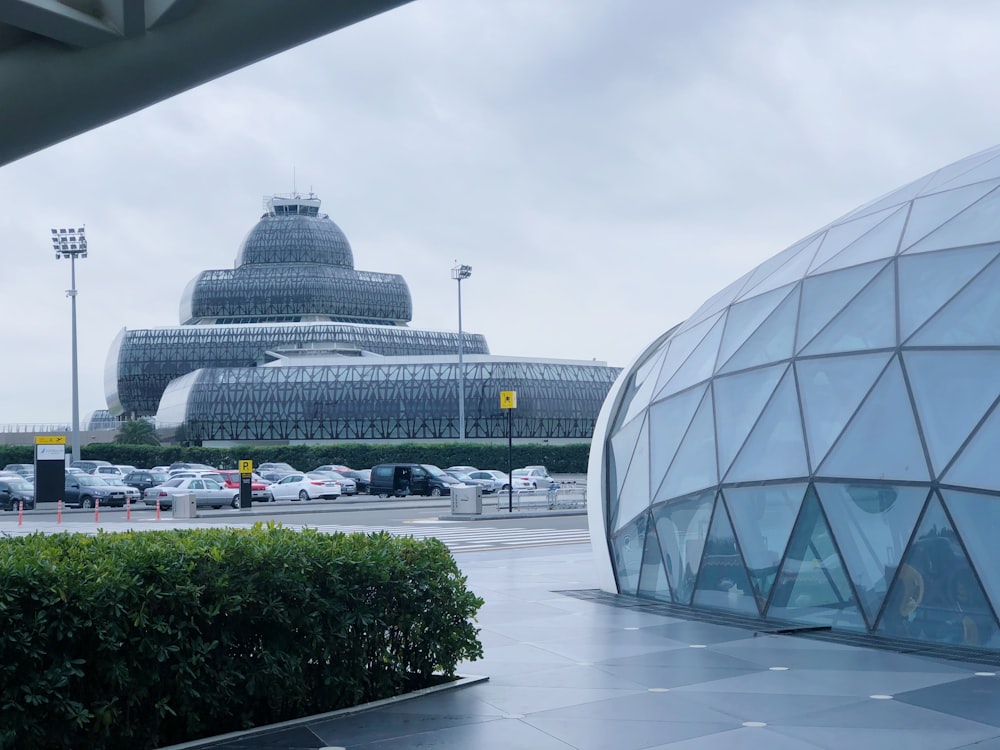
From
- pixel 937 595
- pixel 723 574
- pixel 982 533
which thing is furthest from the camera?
pixel 723 574

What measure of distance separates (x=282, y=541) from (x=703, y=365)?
760 cm

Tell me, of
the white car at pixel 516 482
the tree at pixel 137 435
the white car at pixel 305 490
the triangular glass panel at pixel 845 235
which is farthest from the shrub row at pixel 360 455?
the triangular glass panel at pixel 845 235

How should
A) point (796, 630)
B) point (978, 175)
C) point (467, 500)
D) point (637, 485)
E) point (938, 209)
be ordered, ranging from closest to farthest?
point (796, 630) → point (938, 209) → point (978, 175) → point (637, 485) → point (467, 500)

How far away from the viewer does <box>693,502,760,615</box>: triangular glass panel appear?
12.4m

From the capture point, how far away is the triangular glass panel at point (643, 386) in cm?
1536

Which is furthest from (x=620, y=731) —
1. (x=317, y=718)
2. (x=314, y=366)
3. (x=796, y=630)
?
(x=314, y=366)

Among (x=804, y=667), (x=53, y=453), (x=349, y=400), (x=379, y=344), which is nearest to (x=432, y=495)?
(x=53, y=453)

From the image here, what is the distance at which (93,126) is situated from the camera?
4566mm

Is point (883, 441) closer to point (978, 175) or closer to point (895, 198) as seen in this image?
point (978, 175)

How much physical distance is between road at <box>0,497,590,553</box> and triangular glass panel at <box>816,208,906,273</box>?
1193 centimetres

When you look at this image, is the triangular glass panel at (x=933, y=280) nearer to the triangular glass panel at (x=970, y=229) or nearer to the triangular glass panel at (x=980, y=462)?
the triangular glass panel at (x=970, y=229)

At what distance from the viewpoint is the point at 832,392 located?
39.4 ft

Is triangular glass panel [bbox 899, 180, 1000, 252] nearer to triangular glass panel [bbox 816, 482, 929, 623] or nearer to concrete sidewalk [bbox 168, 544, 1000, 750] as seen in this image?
triangular glass panel [bbox 816, 482, 929, 623]

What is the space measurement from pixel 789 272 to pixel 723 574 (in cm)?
399
